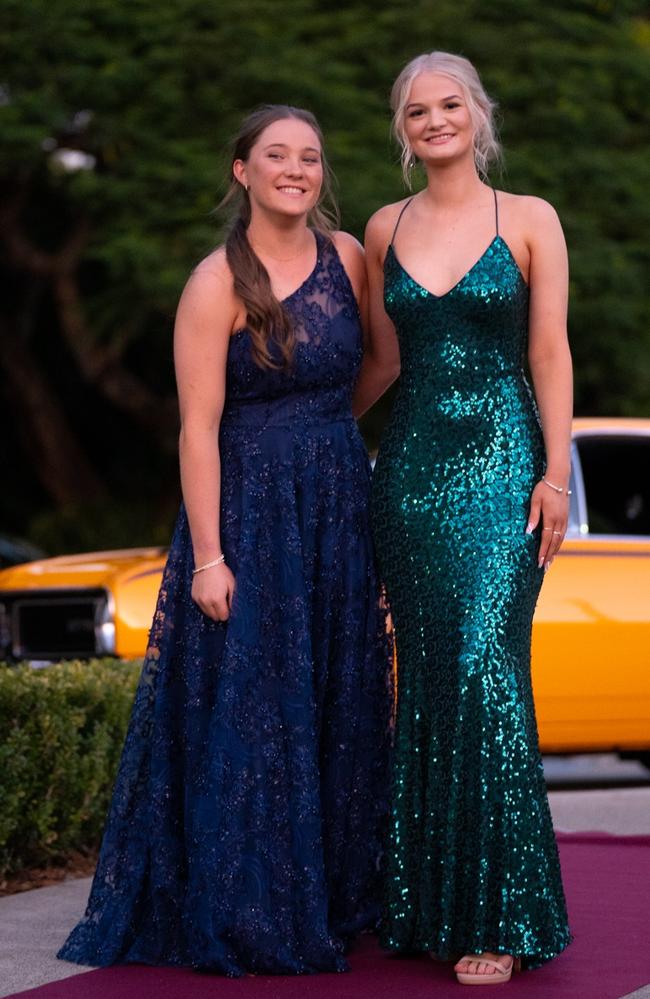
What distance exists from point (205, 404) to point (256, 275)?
371mm

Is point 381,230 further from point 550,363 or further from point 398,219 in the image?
point 550,363

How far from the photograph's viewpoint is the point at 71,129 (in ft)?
50.3

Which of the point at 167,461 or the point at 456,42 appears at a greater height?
the point at 456,42

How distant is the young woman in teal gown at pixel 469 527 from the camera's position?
4785mm

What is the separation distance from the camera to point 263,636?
5102mm

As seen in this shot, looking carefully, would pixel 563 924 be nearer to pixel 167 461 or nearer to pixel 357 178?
pixel 357 178

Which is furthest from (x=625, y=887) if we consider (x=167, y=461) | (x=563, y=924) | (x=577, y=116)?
(x=167, y=461)

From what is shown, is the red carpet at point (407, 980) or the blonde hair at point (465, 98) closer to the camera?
the red carpet at point (407, 980)

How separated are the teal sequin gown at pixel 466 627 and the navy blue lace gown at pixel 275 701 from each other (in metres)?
0.19

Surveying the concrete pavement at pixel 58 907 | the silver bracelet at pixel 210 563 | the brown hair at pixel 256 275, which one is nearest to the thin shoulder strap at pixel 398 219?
the brown hair at pixel 256 275

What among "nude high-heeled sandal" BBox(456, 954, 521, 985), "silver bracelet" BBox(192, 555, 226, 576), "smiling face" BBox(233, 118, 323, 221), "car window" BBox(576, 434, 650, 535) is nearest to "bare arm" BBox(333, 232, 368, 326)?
"smiling face" BBox(233, 118, 323, 221)

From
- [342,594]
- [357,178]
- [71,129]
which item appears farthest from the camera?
[71,129]

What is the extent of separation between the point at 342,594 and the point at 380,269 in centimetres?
90

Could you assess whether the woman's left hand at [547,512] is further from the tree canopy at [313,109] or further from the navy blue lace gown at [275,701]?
the tree canopy at [313,109]
